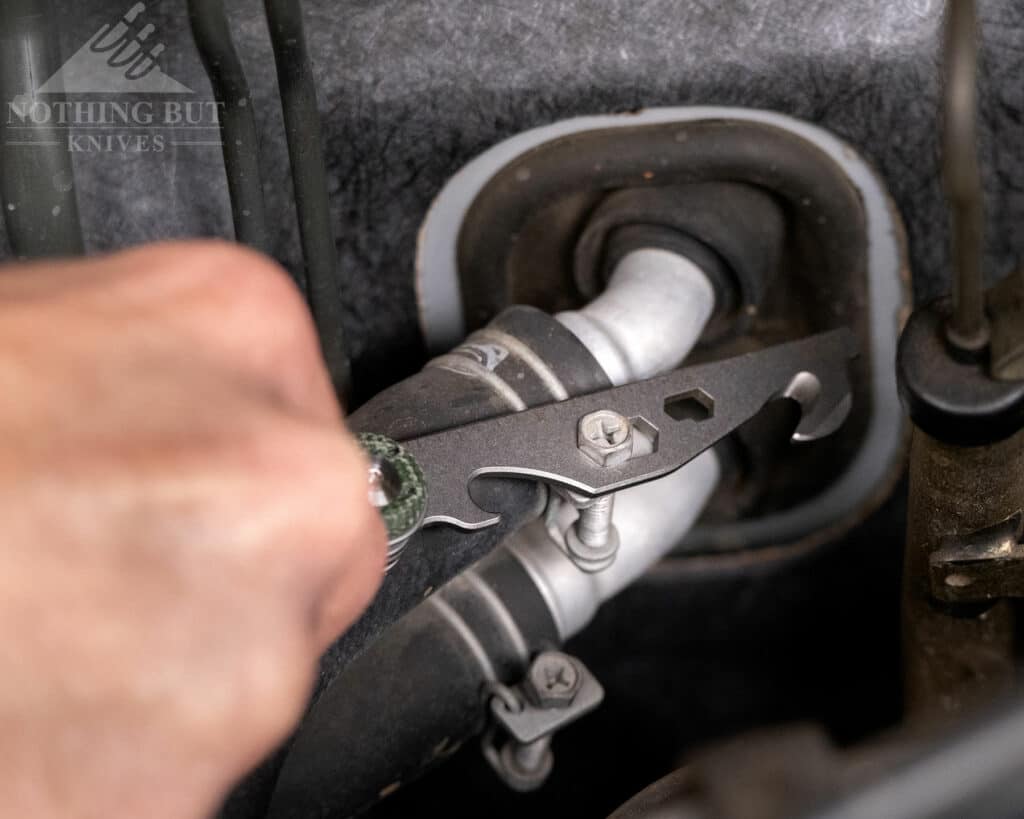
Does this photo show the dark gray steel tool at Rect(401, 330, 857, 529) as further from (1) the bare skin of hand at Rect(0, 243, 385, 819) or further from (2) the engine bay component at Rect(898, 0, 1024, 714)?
(1) the bare skin of hand at Rect(0, 243, 385, 819)

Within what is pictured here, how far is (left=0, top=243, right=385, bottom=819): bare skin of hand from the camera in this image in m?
0.22

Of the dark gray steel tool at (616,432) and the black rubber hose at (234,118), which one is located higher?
the black rubber hose at (234,118)

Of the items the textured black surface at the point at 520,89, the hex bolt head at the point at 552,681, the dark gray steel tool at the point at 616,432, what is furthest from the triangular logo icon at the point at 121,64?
the hex bolt head at the point at 552,681

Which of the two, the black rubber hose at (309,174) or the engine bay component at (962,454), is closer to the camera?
the engine bay component at (962,454)

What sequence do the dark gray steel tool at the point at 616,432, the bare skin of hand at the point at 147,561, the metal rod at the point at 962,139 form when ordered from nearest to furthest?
the bare skin of hand at the point at 147,561 < the metal rod at the point at 962,139 < the dark gray steel tool at the point at 616,432

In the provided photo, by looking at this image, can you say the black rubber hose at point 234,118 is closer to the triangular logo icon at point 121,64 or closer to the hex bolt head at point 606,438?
the triangular logo icon at point 121,64

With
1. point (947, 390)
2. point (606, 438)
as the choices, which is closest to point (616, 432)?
point (606, 438)

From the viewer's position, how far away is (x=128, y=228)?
2.14 feet

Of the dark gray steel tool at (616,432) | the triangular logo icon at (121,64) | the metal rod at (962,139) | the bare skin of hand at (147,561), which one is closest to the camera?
the bare skin of hand at (147,561)

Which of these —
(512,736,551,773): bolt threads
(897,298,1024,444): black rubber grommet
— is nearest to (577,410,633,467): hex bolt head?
(897,298,1024,444): black rubber grommet

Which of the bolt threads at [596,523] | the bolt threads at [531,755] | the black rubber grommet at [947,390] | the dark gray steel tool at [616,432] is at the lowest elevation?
the bolt threads at [531,755]

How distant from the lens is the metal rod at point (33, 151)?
549 mm

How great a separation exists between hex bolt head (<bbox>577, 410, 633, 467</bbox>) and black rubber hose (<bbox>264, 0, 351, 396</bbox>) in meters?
0.18

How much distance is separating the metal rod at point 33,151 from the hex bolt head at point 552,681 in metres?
0.34
